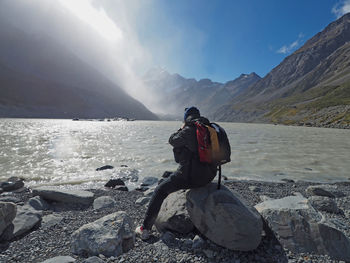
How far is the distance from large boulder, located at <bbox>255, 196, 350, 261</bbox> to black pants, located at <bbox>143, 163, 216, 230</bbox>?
2.12 meters

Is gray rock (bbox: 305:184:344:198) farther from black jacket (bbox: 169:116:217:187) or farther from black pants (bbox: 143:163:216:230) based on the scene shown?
black jacket (bbox: 169:116:217:187)

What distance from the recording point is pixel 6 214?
19.4ft

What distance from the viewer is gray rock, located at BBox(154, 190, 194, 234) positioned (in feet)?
19.4

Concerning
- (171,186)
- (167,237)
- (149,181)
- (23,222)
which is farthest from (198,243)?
(149,181)

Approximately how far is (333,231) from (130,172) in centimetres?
1387

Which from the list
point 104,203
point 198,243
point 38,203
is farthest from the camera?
point 104,203

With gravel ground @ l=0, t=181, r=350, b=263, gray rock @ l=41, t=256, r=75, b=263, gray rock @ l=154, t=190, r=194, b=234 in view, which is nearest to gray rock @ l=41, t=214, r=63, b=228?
gravel ground @ l=0, t=181, r=350, b=263

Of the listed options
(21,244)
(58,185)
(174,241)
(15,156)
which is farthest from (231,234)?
(15,156)

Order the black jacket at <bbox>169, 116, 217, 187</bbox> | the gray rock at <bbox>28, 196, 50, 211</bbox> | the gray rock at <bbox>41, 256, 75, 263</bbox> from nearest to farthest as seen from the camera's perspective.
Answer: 1. the gray rock at <bbox>41, 256, 75, 263</bbox>
2. the black jacket at <bbox>169, 116, 217, 187</bbox>
3. the gray rock at <bbox>28, 196, 50, 211</bbox>

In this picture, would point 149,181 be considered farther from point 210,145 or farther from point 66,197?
point 210,145

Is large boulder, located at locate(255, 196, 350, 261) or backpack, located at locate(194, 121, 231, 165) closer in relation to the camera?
large boulder, located at locate(255, 196, 350, 261)

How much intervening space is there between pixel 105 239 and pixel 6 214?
3.28 meters

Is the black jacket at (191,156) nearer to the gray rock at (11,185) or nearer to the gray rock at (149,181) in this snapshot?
the gray rock at (149,181)

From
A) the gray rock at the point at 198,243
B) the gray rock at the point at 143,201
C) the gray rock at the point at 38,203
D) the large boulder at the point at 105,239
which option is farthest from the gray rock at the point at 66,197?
the gray rock at the point at 198,243
